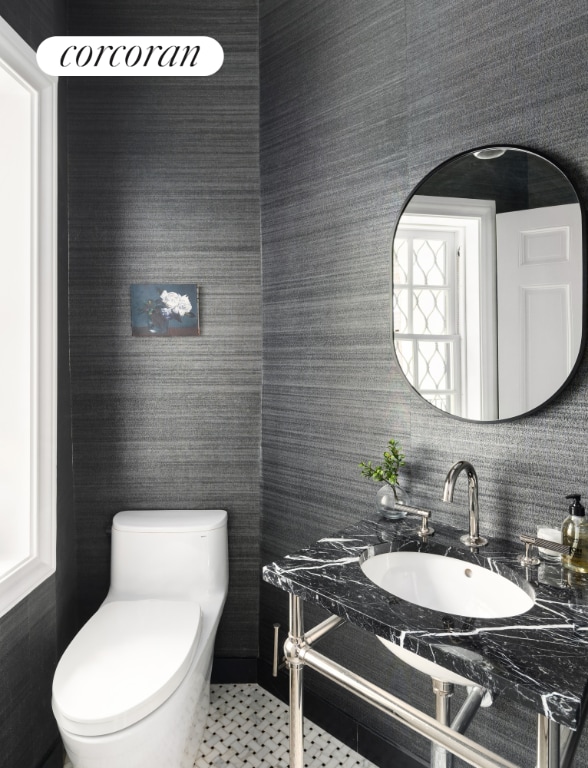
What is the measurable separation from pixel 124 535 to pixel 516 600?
1.30 m

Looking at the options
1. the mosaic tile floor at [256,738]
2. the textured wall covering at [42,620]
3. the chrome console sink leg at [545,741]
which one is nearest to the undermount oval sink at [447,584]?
the chrome console sink leg at [545,741]

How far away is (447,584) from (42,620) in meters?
1.23

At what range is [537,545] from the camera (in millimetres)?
1030

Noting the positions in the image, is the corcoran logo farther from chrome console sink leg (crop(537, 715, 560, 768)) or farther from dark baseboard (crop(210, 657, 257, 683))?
dark baseboard (crop(210, 657, 257, 683))

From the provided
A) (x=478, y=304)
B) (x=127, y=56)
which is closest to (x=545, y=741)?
(x=478, y=304)

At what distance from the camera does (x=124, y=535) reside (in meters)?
1.79

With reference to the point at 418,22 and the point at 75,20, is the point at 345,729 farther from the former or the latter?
the point at 75,20

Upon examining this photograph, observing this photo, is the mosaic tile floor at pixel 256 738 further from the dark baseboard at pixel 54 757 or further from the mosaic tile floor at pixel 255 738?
the dark baseboard at pixel 54 757

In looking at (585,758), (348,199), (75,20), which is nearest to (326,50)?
(348,199)

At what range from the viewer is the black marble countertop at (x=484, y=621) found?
0.74 meters

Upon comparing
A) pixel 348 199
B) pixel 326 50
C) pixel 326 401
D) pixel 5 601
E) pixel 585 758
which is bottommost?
pixel 585 758

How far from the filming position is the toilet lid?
117 cm

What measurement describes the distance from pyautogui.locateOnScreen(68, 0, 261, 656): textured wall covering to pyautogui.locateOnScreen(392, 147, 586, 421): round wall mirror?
2.36 feet

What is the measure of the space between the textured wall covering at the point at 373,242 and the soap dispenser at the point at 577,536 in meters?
0.14
